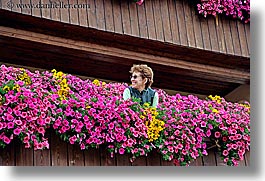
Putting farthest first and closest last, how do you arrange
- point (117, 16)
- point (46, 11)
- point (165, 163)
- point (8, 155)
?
1. point (117, 16)
2. point (46, 11)
3. point (165, 163)
4. point (8, 155)

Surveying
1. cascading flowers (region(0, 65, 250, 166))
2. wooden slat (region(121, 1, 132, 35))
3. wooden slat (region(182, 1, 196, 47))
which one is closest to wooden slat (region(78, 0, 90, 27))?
wooden slat (region(121, 1, 132, 35))

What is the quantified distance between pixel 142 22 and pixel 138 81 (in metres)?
0.56

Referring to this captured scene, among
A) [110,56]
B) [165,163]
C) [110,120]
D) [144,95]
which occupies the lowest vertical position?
[165,163]

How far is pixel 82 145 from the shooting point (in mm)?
2830

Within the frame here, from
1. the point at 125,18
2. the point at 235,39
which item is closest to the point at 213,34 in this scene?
the point at 235,39

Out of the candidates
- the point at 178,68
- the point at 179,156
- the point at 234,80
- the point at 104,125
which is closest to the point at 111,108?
the point at 104,125

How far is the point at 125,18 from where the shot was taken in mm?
3645

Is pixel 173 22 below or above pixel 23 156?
above

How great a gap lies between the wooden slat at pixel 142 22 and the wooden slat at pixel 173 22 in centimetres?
19

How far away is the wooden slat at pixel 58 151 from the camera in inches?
109

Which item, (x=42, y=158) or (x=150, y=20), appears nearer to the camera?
(x=42, y=158)

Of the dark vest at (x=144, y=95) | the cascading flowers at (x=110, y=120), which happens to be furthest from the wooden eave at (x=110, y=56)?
the dark vest at (x=144, y=95)

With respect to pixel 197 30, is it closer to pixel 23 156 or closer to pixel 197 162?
pixel 197 162

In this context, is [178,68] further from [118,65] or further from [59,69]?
[59,69]
